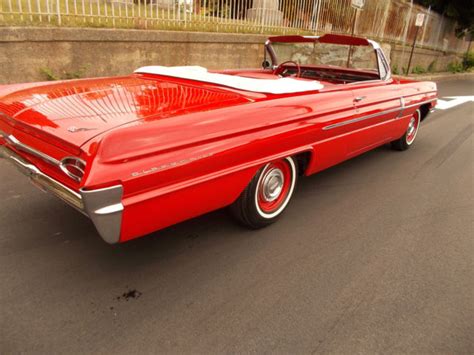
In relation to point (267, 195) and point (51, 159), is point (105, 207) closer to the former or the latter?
point (51, 159)

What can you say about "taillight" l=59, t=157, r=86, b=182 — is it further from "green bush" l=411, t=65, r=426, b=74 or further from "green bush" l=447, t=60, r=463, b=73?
"green bush" l=447, t=60, r=463, b=73

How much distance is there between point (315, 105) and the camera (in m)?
2.77

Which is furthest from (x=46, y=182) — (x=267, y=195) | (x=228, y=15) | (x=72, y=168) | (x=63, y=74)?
(x=228, y=15)

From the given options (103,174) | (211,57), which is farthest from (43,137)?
(211,57)

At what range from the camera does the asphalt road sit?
5.83ft

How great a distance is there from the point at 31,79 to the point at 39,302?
4748mm

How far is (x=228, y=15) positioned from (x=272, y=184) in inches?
258

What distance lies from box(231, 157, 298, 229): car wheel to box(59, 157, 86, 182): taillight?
3.58 feet

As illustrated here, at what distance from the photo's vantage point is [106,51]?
6.20m

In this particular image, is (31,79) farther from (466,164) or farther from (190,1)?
(466,164)

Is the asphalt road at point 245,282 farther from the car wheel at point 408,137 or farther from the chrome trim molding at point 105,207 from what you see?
the car wheel at point 408,137

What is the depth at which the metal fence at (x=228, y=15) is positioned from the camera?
18.9ft

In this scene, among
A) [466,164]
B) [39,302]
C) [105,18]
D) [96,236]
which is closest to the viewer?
[39,302]

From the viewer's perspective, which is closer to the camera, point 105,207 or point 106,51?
point 105,207
